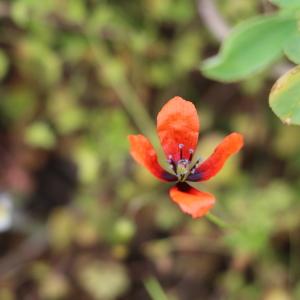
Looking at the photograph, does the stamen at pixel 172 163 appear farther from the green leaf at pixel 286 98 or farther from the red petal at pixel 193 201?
the green leaf at pixel 286 98

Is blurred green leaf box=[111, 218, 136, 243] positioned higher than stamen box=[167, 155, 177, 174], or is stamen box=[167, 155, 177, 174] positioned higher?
stamen box=[167, 155, 177, 174]

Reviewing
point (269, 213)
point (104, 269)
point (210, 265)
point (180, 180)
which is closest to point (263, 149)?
point (269, 213)

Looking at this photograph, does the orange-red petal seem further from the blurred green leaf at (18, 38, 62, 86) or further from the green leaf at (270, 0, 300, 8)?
the blurred green leaf at (18, 38, 62, 86)

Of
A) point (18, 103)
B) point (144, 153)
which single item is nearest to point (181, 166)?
point (144, 153)

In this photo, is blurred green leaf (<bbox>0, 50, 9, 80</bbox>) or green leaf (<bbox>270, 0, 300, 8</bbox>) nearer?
green leaf (<bbox>270, 0, 300, 8</bbox>)

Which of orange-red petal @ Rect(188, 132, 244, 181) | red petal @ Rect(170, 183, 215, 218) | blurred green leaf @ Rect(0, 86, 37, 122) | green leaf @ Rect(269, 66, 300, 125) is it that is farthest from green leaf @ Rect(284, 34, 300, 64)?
blurred green leaf @ Rect(0, 86, 37, 122)
